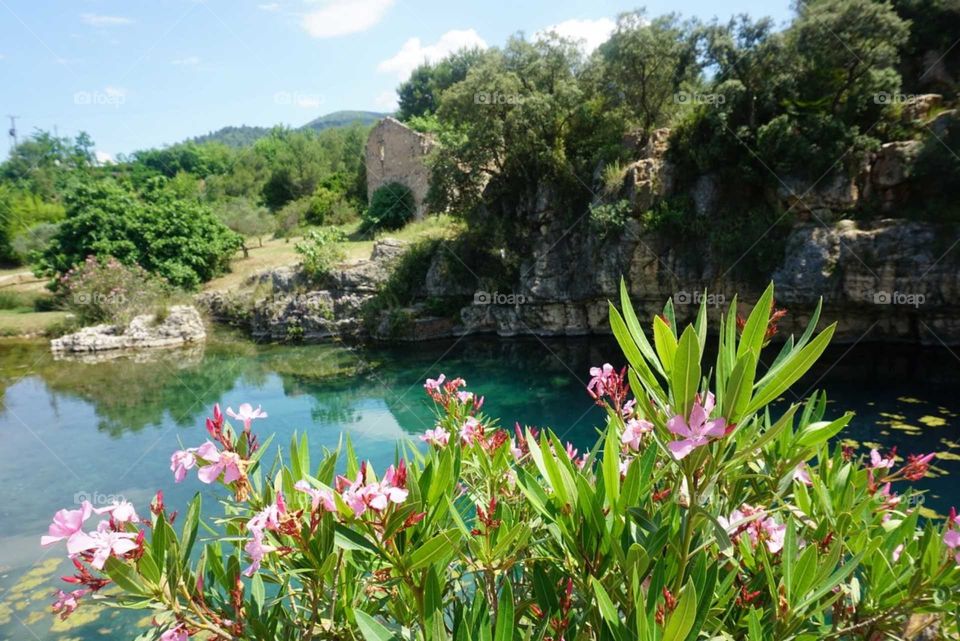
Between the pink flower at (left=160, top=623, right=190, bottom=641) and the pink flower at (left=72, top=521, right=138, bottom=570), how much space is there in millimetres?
228

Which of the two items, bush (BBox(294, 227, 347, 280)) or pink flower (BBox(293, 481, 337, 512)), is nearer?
pink flower (BBox(293, 481, 337, 512))

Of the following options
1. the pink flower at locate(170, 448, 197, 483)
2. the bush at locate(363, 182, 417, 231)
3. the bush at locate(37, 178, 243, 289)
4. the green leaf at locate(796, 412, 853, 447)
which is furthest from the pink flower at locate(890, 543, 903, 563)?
the bush at locate(37, 178, 243, 289)

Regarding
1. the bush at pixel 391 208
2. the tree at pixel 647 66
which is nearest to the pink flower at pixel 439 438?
the tree at pixel 647 66

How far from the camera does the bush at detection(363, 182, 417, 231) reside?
68.9ft

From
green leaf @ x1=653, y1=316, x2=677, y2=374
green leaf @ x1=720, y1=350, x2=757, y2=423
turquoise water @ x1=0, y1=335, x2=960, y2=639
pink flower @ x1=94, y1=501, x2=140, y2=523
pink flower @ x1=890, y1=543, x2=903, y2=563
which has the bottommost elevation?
turquoise water @ x1=0, y1=335, x2=960, y2=639

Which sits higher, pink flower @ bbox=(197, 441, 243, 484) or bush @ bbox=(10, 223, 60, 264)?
bush @ bbox=(10, 223, 60, 264)

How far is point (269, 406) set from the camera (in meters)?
9.80

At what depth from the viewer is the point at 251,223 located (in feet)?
78.1

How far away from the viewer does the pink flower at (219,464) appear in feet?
4.07

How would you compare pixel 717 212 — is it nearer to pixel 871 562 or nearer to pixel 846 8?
pixel 846 8

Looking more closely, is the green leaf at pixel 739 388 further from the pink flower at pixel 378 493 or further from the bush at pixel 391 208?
the bush at pixel 391 208

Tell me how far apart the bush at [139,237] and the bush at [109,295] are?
2521 millimetres

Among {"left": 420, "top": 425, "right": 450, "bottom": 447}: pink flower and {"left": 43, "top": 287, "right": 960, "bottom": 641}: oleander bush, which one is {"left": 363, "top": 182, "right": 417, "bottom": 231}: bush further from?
{"left": 43, "top": 287, "right": 960, "bottom": 641}: oleander bush

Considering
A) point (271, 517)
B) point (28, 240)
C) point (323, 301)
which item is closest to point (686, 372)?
point (271, 517)
